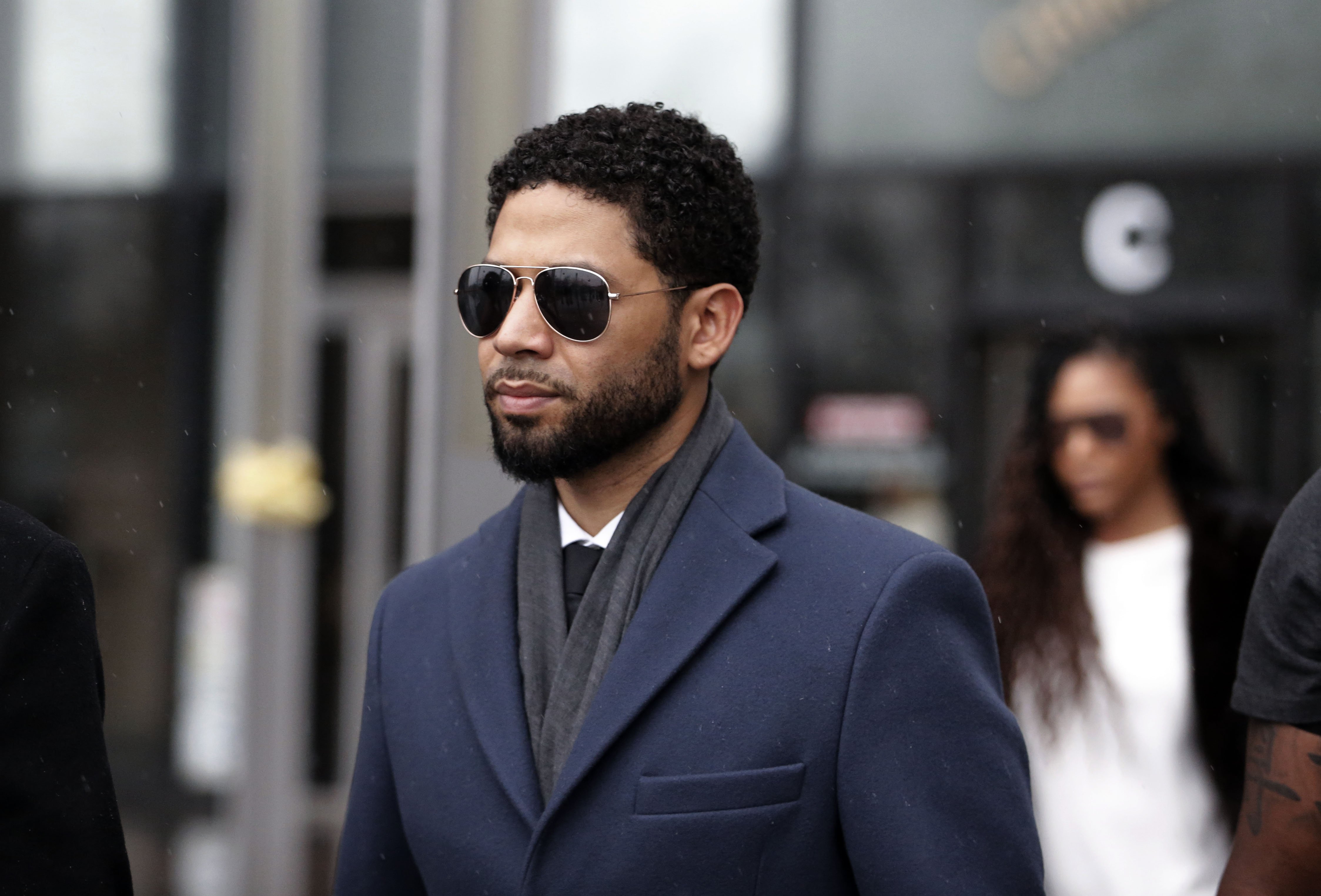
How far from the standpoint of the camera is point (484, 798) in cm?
209

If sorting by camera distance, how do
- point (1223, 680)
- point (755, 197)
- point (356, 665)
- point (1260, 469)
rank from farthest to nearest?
point (356, 665), point (1260, 469), point (1223, 680), point (755, 197)

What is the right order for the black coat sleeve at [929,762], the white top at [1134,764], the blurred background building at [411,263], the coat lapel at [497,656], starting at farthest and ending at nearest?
the blurred background building at [411,263] < the white top at [1134,764] < the coat lapel at [497,656] < the black coat sleeve at [929,762]

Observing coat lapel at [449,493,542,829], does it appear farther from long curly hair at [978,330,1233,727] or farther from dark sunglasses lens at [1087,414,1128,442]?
dark sunglasses lens at [1087,414,1128,442]

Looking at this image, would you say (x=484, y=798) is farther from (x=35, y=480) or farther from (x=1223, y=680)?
(x=35, y=480)

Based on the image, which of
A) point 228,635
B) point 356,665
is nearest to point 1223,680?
point 356,665

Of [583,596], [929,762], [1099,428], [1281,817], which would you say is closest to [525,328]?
[583,596]

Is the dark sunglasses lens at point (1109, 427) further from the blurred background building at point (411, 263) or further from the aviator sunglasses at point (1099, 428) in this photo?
the blurred background building at point (411, 263)

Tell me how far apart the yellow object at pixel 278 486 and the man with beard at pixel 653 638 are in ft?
14.2

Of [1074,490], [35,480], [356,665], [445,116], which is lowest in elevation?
[356,665]

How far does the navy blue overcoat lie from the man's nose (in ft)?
1.09

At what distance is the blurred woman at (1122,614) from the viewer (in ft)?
9.28

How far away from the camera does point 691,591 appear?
208 cm

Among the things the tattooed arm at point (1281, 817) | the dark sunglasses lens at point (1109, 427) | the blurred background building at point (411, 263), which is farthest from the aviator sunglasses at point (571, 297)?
the blurred background building at point (411, 263)

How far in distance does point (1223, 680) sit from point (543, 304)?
5.25ft
